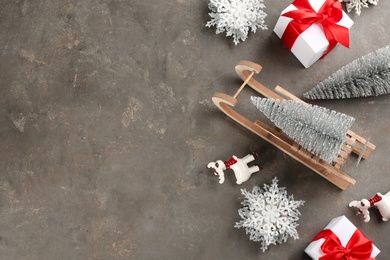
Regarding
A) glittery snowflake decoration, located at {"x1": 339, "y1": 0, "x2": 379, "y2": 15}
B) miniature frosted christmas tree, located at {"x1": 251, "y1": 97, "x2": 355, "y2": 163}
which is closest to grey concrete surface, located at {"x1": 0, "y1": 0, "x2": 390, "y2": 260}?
glittery snowflake decoration, located at {"x1": 339, "y1": 0, "x2": 379, "y2": 15}

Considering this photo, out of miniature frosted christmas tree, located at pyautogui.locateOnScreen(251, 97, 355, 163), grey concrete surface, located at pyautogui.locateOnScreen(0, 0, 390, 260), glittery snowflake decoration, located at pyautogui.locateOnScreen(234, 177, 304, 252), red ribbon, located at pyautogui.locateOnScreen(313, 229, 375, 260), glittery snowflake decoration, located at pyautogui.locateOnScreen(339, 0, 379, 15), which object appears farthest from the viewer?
glittery snowflake decoration, located at pyautogui.locateOnScreen(339, 0, 379, 15)

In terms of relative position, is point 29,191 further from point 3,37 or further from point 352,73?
point 352,73

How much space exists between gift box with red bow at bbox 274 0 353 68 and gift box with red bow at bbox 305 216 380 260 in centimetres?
82

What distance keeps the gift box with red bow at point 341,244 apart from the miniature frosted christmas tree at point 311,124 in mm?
337

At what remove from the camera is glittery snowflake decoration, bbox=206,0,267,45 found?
109 inches

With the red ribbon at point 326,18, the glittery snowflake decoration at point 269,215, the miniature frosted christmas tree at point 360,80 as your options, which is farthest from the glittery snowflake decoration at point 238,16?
the glittery snowflake decoration at point 269,215

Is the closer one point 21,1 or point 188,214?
point 188,214

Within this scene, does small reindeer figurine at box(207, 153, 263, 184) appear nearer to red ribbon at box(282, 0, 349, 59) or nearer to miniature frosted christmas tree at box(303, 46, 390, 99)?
miniature frosted christmas tree at box(303, 46, 390, 99)

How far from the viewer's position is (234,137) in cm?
277

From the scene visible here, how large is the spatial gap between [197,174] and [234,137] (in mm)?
259

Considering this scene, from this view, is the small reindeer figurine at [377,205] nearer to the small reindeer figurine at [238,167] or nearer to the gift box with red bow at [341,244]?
the gift box with red bow at [341,244]

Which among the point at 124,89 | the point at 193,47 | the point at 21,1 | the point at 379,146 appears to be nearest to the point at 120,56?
the point at 124,89

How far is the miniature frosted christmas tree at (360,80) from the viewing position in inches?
104

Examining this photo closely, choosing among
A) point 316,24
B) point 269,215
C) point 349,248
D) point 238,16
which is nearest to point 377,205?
point 349,248
